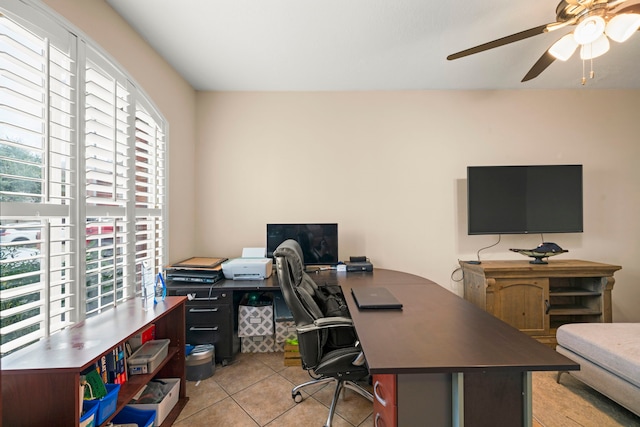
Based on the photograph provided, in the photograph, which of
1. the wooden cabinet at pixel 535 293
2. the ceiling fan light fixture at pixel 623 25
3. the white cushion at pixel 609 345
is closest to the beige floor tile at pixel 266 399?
the wooden cabinet at pixel 535 293

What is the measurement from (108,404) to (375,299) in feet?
4.88

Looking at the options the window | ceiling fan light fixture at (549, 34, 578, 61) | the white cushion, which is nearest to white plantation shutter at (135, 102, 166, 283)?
the window

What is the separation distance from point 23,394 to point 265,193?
216cm

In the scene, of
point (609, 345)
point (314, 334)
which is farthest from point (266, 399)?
point (609, 345)

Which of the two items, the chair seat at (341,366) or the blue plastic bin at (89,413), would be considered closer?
the blue plastic bin at (89,413)

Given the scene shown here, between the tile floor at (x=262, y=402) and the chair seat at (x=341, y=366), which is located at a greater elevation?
the chair seat at (x=341, y=366)

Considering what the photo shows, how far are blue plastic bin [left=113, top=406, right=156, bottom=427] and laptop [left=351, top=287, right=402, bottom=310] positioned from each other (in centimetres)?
139

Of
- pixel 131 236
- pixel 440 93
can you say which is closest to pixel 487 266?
pixel 440 93

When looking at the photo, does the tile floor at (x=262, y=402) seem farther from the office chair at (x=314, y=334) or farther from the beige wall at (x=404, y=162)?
the beige wall at (x=404, y=162)

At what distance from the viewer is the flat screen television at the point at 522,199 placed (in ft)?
8.94

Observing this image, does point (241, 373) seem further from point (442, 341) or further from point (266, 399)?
point (442, 341)

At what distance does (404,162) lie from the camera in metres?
2.93

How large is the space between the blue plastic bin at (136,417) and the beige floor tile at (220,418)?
0.72 ft

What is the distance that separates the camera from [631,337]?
1.75 metres
